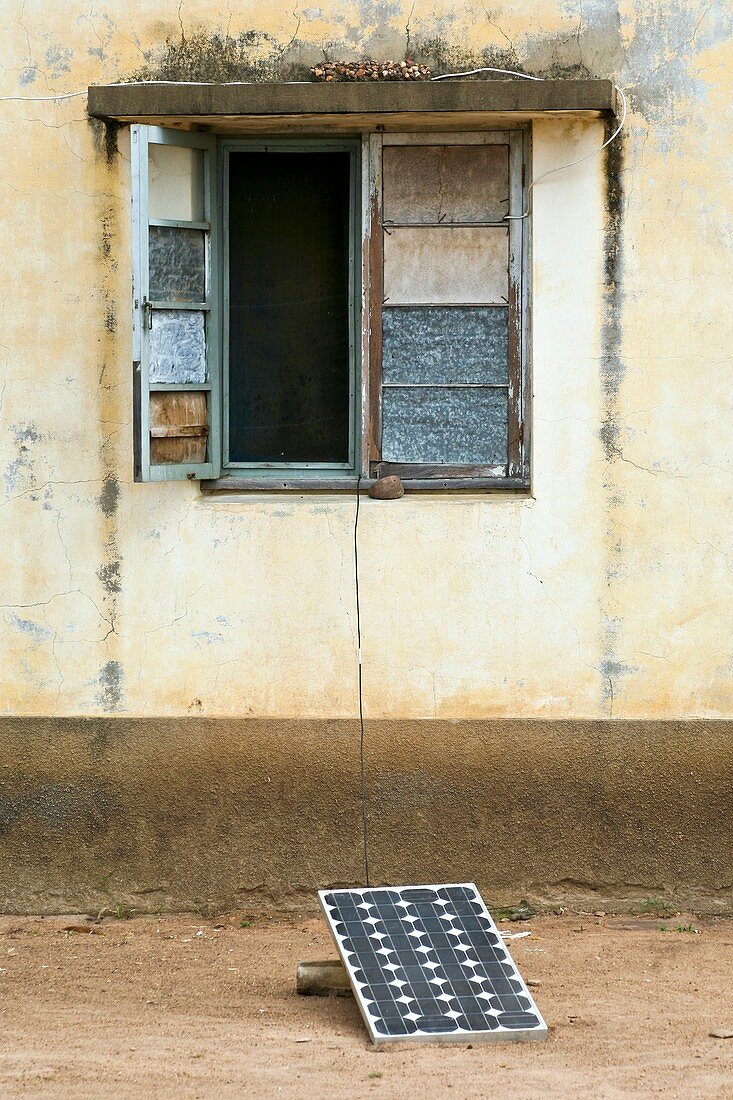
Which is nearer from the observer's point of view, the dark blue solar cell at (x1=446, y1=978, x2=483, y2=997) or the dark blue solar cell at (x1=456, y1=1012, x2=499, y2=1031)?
the dark blue solar cell at (x1=456, y1=1012, x2=499, y2=1031)

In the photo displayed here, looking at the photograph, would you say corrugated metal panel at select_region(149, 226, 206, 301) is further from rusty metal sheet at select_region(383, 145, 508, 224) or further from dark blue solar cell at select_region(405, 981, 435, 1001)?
dark blue solar cell at select_region(405, 981, 435, 1001)

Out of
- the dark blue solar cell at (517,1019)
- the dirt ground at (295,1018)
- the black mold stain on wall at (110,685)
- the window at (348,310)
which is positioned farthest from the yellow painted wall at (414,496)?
the dark blue solar cell at (517,1019)

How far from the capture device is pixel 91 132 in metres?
4.81

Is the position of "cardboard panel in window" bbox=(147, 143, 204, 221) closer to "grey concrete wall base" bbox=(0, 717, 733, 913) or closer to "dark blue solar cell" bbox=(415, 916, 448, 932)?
"grey concrete wall base" bbox=(0, 717, 733, 913)

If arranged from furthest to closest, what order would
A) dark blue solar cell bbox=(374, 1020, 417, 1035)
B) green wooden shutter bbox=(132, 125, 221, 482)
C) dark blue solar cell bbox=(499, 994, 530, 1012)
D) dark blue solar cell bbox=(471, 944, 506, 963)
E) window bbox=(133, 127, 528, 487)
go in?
window bbox=(133, 127, 528, 487) < green wooden shutter bbox=(132, 125, 221, 482) < dark blue solar cell bbox=(471, 944, 506, 963) < dark blue solar cell bbox=(499, 994, 530, 1012) < dark blue solar cell bbox=(374, 1020, 417, 1035)

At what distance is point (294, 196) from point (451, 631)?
6.00 ft

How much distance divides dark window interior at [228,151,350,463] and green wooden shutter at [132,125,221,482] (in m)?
0.12

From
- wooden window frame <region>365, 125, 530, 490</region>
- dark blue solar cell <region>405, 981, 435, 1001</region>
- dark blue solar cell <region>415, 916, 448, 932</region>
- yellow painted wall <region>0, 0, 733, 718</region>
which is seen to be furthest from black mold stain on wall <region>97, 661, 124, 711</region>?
dark blue solar cell <region>405, 981, 435, 1001</region>

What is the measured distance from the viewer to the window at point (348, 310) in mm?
4863

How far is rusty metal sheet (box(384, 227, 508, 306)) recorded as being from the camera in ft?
16.1

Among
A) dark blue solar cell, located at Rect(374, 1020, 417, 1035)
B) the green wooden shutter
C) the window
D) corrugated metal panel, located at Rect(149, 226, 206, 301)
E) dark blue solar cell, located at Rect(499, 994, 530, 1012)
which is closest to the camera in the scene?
dark blue solar cell, located at Rect(374, 1020, 417, 1035)

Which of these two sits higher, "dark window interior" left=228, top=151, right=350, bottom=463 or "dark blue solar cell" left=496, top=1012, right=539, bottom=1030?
"dark window interior" left=228, top=151, right=350, bottom=463

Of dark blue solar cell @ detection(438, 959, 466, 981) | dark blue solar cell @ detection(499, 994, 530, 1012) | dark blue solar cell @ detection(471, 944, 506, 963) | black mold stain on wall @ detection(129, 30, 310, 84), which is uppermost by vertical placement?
black mold stain on wall @ detection(129, 30, 310, 84)

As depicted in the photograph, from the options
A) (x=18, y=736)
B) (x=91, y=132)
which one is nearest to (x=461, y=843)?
(x=18, y=736)
